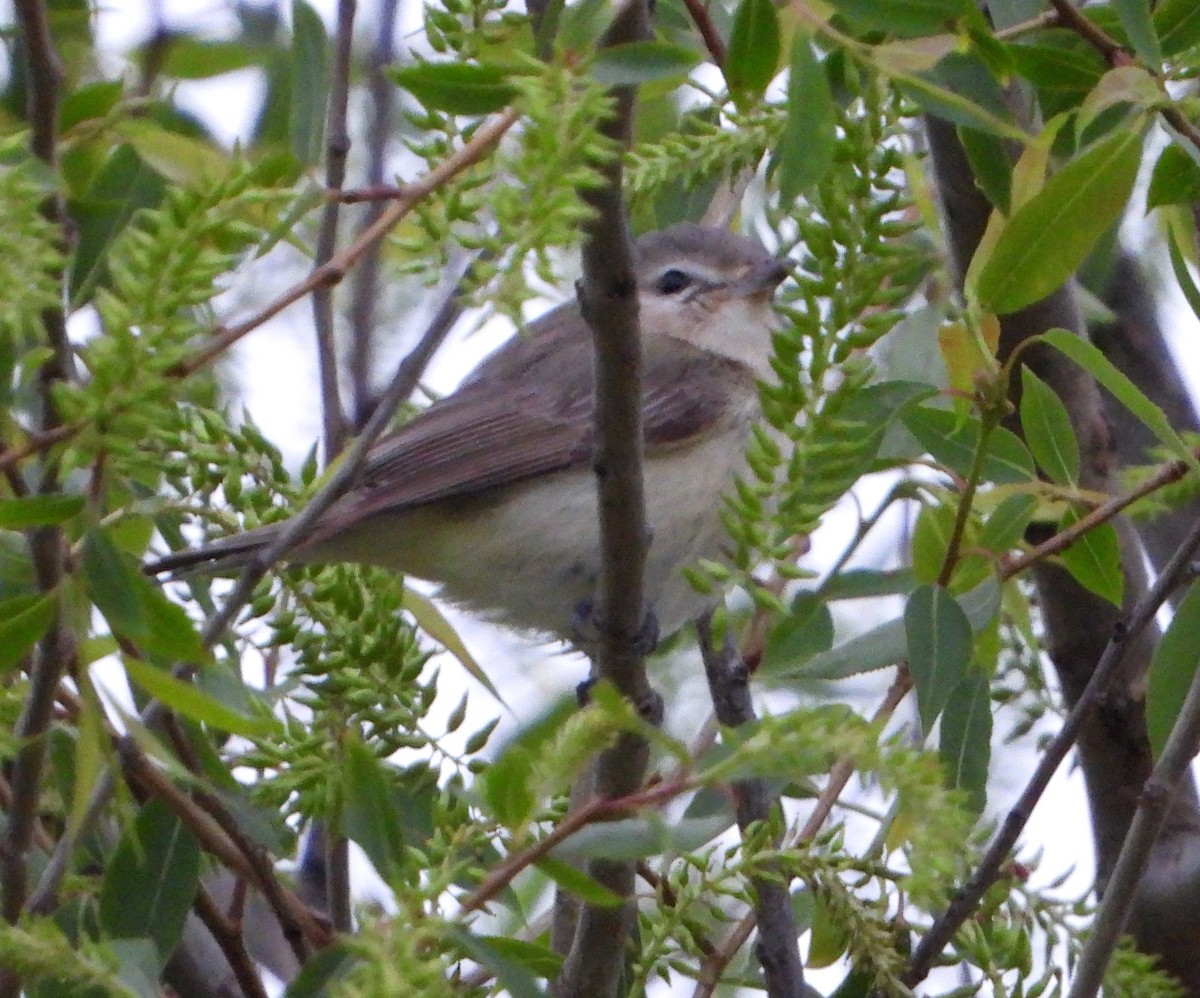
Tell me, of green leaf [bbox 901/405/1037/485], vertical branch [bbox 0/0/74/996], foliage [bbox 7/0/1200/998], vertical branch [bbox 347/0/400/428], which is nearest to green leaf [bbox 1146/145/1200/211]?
foliage [bbox 7/0/1200/998]

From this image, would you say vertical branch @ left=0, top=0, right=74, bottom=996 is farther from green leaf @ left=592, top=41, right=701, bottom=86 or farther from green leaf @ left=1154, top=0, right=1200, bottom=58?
green leaf @ left=1154, top=0, right=1200, bottom=58

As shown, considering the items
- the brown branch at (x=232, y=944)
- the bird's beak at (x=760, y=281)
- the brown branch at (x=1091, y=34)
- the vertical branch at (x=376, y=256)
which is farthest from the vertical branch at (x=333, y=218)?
the bird's beak at (x=760, y=281)

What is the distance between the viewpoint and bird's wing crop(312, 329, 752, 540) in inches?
133

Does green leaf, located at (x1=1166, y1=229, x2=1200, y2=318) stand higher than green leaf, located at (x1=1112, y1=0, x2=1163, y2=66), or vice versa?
green leaf, located at (x1=1112, y1=0, x2=1163, y2=66)

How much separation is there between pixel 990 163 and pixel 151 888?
48.0 inches

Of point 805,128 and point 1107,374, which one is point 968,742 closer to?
point 1107,374

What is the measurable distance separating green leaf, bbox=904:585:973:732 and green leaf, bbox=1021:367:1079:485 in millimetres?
219

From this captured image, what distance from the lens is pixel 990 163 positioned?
1924 mm

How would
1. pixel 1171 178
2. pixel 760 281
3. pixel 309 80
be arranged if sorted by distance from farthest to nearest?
pixel 760 281 < pixel 309 80 < pixel 1171 178

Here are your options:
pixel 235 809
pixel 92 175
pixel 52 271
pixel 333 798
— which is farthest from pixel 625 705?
pixel 92 175

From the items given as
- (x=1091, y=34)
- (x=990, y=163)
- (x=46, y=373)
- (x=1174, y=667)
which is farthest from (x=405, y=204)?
(x=1174, y=667)

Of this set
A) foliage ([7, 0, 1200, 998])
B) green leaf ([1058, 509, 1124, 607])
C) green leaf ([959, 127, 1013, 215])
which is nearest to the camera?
foliage ([7, 0, 1200, 998])

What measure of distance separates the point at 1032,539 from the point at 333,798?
156 cm

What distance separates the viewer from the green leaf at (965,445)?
2242 mm
